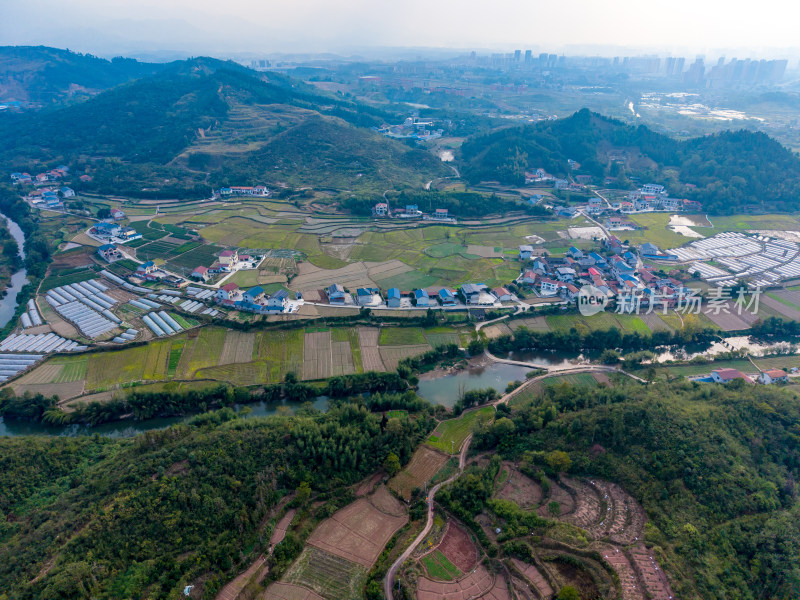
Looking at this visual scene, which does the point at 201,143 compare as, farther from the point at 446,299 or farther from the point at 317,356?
Result: the point at 317,356

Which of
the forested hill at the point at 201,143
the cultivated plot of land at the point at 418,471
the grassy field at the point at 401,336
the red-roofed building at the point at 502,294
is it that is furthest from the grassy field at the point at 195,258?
the cultivated plot of land at the point at 418,471

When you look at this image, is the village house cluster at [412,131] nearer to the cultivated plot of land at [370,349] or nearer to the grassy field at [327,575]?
the cultivated plot of land at [370,349]

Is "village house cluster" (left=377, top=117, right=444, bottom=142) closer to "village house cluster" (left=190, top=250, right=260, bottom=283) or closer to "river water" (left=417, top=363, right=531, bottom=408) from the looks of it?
"village house cluster" (left=190, top=250, right=260, bottom=283)

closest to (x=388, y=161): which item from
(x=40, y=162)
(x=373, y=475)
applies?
(x=40, y=162)

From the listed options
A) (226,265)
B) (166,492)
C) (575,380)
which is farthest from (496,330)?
(226,265)

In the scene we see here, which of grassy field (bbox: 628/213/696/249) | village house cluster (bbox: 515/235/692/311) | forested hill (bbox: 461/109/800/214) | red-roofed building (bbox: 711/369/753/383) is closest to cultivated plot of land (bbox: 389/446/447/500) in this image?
red-roofed building (bbox: 711/369/753/383)
